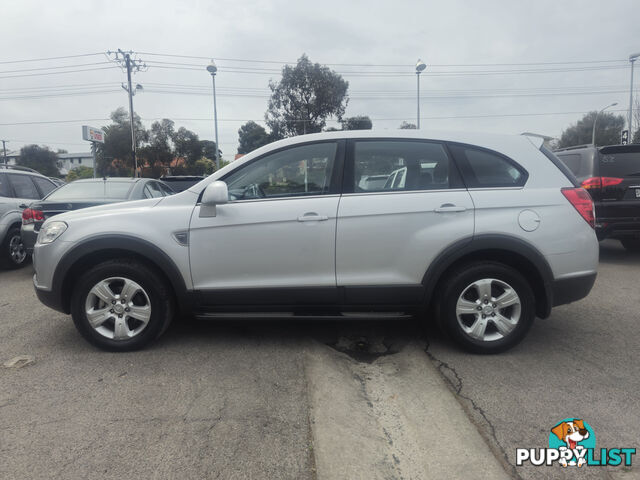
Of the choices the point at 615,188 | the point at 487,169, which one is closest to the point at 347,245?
the point at 487,169

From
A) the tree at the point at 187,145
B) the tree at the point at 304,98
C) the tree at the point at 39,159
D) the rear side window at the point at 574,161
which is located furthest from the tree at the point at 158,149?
the rear side window at the point at 574,161

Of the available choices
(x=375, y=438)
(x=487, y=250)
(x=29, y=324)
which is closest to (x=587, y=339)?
(x=487, y=250)

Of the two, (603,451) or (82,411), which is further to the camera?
(82,411)

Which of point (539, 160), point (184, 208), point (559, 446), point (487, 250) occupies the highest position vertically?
point (539, 160)

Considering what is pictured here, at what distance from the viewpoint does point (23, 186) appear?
750 centimetres

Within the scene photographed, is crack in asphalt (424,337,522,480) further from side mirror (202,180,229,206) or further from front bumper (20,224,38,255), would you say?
front bumper (20,224,38,255)

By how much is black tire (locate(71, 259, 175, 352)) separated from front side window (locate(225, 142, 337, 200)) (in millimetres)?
917

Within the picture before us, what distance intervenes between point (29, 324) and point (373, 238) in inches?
138

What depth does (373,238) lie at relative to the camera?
3.32m

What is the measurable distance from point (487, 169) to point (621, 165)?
4557 mm

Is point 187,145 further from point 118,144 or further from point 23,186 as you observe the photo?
point 23,186

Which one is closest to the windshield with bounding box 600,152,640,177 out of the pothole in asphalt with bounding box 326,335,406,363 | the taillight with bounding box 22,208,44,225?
the pothole in asphalt with bounding box 326,335,406,363

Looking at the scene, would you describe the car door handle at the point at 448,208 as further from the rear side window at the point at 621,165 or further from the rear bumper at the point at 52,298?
the rear side window at the point at 621,165

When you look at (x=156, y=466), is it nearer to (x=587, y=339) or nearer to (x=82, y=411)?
(x=82, y=411)
